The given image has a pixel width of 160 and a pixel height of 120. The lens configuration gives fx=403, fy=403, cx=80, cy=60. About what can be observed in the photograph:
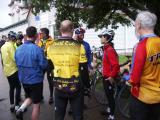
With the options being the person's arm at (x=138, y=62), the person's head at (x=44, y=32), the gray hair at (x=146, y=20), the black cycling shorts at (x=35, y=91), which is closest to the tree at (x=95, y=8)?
the person's head at (x=44, y=32)

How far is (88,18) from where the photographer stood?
12758mm

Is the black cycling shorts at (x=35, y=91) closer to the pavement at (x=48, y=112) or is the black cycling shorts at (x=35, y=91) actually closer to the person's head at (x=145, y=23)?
the pavement at (x=48, y=112)

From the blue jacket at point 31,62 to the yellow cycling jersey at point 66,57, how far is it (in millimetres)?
1348

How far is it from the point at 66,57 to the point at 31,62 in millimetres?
1641

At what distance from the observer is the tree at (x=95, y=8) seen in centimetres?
1049

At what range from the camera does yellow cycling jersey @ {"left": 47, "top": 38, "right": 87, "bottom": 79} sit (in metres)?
5.94

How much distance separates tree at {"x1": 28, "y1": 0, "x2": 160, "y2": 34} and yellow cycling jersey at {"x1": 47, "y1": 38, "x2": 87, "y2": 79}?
4.42 meters

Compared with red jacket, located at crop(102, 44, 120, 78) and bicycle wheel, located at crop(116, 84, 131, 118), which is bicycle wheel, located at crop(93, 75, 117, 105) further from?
red jacket, located at crop(102, 44, 120, 78)

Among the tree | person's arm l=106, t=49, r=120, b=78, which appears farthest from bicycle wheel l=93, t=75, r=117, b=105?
person's arm l=106, t=49, r=120, b=78

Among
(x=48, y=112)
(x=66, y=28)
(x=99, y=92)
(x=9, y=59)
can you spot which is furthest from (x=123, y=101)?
(x=66, y=28)

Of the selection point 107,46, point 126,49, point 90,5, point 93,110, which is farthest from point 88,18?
point 126,49

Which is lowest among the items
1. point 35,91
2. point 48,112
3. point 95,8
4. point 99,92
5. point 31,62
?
→ point 48,112

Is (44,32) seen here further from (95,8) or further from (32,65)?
(32,65)

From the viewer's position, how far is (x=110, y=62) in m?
7.91
